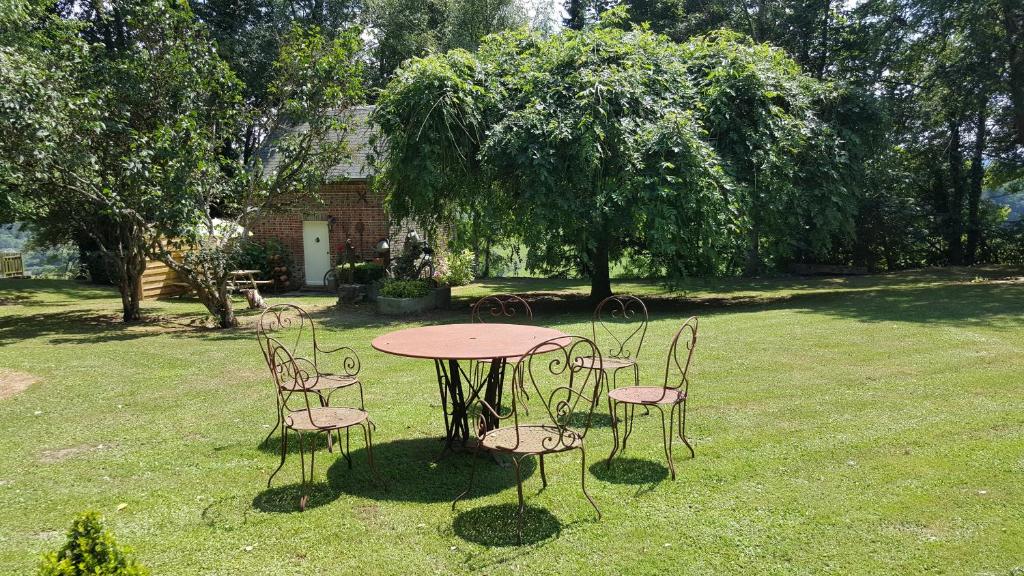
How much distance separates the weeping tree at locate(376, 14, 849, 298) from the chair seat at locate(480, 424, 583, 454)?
8219mm

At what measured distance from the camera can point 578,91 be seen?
1273 cm

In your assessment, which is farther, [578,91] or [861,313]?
[578,91]

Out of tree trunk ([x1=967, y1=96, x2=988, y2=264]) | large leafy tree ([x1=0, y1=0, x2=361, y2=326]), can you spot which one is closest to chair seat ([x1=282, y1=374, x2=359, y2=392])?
large leafy tree ([x1=0, y1=0, x2=361, y2=326])

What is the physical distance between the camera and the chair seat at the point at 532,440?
3.87 metres

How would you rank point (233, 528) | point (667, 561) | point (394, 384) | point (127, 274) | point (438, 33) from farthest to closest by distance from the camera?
point (438, 33)
point (127, 274)
point (394, 384)
point (233, 528)
point (667, 561)

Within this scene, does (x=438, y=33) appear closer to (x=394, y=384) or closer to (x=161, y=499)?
(x=394, y=384)

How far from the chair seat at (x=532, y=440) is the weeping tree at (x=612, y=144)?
8219 mm

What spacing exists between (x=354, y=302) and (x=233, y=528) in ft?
38.1

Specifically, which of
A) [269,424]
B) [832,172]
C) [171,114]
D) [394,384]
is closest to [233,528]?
[269,424]

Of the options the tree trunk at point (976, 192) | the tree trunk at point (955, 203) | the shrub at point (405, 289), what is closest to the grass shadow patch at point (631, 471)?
the shrub at point (405, 289)

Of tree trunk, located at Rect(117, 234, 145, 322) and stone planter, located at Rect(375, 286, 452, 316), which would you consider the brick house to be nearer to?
stone planter, located at Rect(375, 286, 452, 316)

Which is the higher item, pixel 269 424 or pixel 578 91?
pixel 578 91

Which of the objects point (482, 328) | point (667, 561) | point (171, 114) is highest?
point (171, 114)

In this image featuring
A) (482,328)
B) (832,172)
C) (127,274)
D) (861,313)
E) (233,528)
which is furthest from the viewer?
(832,172)
